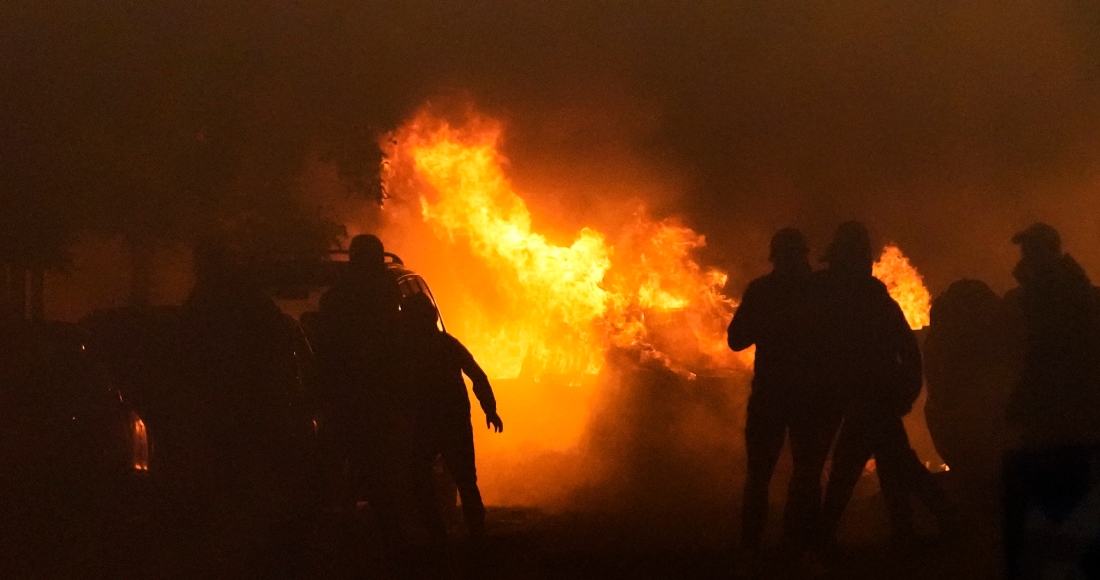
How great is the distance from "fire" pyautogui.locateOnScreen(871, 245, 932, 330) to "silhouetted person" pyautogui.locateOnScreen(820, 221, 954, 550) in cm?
1524

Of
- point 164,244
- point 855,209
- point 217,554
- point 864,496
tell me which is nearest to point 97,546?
point 217,554

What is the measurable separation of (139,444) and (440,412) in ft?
6.74

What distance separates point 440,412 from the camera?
365 inches

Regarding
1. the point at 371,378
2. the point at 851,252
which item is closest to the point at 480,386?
the point at 371,378

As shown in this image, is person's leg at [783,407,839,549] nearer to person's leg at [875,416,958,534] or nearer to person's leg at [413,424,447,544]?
person's leg at [875,416,958,534]

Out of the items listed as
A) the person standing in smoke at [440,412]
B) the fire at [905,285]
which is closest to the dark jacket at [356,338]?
the person standing in smoke at [440,412]

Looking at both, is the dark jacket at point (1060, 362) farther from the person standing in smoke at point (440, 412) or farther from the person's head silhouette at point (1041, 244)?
the person standing in smoke at point (440, 412)

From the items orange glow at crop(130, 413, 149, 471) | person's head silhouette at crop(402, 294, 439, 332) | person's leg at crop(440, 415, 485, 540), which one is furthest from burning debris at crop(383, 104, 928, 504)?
orange glow at crop(130, 413, 149, 471)

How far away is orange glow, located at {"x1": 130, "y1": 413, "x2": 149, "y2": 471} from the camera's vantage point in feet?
26.2

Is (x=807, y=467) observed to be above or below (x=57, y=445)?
below

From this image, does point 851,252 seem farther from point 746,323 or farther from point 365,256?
point 365,256

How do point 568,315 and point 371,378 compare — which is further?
point 568,315

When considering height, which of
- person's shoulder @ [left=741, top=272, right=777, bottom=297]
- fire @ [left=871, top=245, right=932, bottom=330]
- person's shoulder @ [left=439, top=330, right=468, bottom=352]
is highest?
fire @ [left=871, top=245, right=932, bottom=330]

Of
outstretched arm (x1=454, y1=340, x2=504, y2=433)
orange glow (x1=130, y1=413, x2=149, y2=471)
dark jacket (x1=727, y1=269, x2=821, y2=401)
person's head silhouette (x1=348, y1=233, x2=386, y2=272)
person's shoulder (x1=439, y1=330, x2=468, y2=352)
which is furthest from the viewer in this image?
outstretched arm (x1=454, y1=340, x2=504, y2=433)
